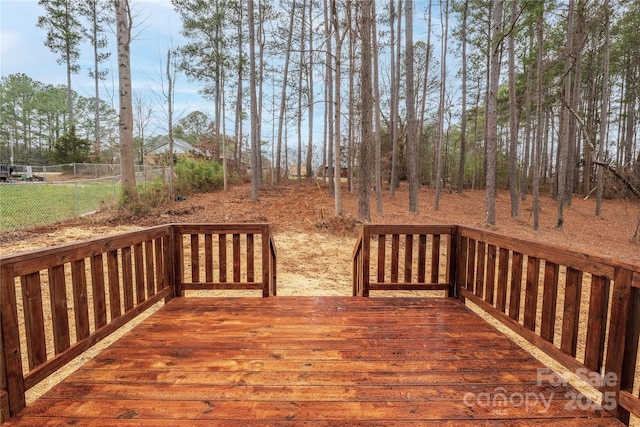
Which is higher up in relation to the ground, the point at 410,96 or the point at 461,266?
the point at 410,96

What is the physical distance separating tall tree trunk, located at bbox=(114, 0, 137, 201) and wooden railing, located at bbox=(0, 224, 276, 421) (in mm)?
5896

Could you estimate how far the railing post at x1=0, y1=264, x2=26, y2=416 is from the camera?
1.49m

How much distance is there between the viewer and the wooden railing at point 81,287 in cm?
153

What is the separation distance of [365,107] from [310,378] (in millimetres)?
7701

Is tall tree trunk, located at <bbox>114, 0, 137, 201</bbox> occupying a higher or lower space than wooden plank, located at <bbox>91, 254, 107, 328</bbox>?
higher

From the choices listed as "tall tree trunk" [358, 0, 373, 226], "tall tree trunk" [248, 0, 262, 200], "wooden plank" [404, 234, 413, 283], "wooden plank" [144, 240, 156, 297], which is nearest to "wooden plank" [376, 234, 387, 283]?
"wooden plank" [404, 234, 413, 283]

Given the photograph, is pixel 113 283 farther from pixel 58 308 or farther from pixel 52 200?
pixel 52 200

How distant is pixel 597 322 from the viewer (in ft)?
5.46

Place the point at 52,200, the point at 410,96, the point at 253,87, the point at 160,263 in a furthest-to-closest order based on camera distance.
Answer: the point at 253,87 < the point at 410,96 < the point at 52,200 < the point at 160,263

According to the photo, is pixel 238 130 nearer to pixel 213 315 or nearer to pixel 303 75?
pixel 303 75

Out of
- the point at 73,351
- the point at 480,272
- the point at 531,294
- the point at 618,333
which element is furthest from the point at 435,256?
the point at 73,351

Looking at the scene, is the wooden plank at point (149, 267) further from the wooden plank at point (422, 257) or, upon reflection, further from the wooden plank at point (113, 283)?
the wooden plank at point (422, 257)

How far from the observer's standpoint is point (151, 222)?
828cm

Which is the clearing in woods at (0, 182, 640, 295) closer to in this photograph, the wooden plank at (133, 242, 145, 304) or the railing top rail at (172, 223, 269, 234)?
the railing top rail at (172, 223, 269, 234)
